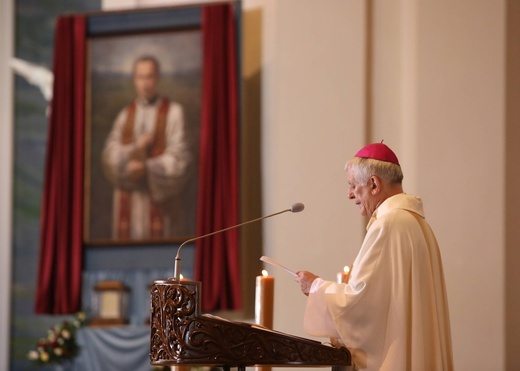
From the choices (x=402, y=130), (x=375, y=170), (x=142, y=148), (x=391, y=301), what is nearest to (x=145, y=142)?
(x=142, y=148)

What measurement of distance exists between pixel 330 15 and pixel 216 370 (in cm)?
346

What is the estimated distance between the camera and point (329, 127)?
8.48m

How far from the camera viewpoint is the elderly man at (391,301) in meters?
5.05

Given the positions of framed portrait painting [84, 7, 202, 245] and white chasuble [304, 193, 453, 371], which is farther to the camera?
framed portrait painting [84, 7, 202, 245]

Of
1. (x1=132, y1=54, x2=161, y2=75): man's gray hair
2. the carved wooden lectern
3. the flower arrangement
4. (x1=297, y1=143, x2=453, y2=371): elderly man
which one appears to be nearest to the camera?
the carved wooden lectern

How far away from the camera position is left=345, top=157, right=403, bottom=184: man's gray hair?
215 inches

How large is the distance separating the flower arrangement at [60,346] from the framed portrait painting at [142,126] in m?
0.87

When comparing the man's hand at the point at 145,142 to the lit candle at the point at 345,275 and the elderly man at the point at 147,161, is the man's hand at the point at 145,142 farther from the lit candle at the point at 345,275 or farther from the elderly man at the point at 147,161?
the lit candle at the point at 345,275

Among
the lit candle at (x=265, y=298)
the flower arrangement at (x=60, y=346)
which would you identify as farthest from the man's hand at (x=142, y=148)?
the lit candle at (x=265, y=298)

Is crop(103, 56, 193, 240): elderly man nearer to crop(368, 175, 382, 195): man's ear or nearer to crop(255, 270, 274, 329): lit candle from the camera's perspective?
crop(255, 270, 274, 329): lit candle

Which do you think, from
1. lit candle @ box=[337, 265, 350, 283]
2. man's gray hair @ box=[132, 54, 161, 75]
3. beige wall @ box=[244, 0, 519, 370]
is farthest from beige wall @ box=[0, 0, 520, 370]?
lit candle @ box=[337, 265, 350, 283]

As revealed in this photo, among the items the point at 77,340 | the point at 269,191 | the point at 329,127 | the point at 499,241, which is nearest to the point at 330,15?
the point at 329,127

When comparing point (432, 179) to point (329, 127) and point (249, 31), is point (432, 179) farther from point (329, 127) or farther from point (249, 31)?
point (249, 31)

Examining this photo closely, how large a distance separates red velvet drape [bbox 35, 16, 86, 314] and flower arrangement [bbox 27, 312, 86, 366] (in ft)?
0.51
